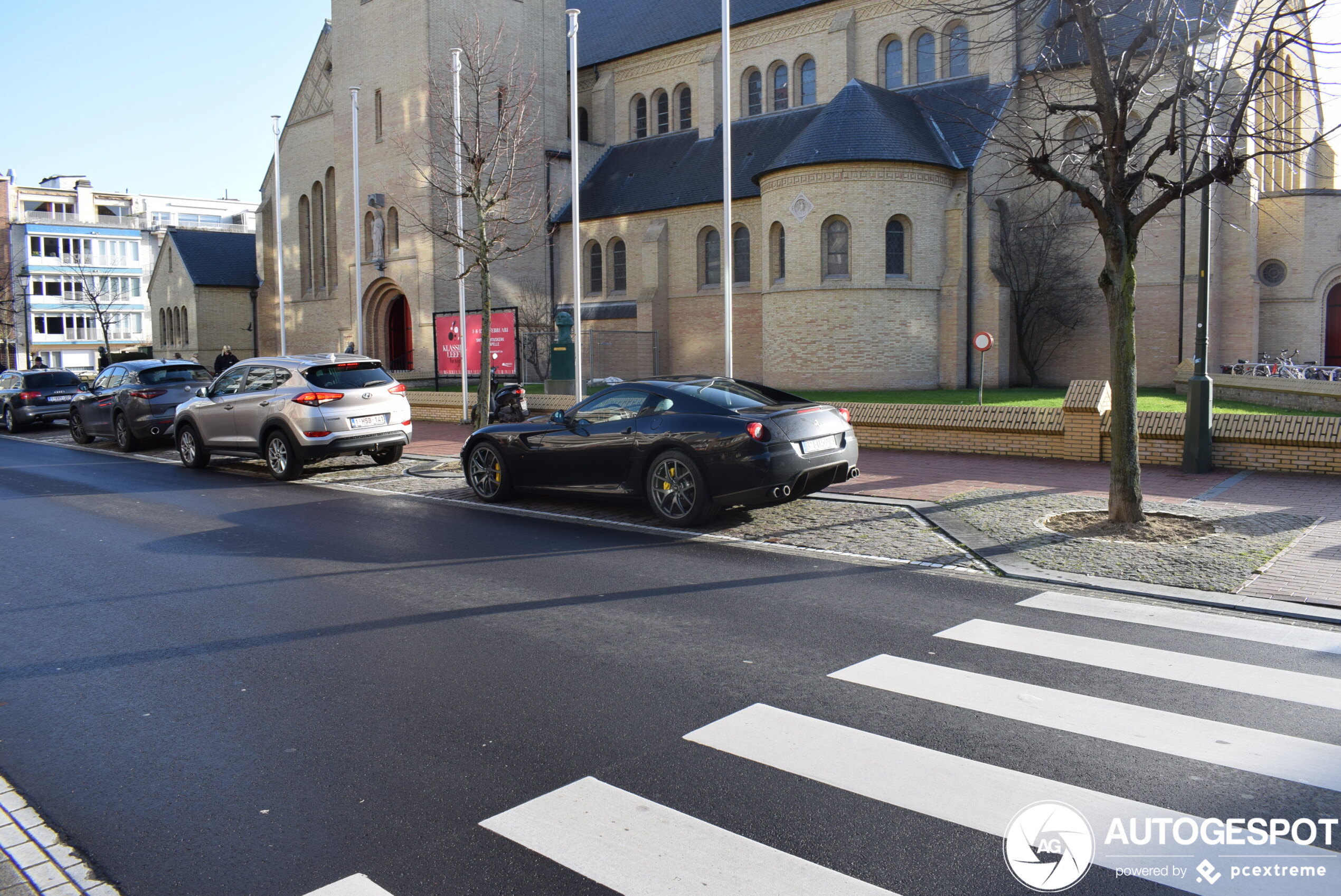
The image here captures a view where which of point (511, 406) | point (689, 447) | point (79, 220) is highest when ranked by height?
point (79, 220)

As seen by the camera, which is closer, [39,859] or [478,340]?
[39,859]

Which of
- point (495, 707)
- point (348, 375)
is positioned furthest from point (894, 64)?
point (495, 707)

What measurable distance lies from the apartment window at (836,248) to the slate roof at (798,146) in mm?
1829

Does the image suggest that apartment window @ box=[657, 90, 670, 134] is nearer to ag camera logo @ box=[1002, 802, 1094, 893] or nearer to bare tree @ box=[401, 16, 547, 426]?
bare tree @ box=[401, 16, 547, 426]

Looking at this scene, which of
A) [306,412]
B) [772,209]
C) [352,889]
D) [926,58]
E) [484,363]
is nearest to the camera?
[352,889]

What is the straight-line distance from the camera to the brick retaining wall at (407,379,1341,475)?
11930mm

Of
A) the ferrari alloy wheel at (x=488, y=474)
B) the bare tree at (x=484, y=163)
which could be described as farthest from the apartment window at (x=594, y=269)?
the ferrari alloy wheel at (x=488, y=474)

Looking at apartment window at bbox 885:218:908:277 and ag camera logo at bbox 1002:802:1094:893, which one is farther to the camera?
apartment window at bbox 885:218:908:277

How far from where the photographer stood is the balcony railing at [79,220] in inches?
3147

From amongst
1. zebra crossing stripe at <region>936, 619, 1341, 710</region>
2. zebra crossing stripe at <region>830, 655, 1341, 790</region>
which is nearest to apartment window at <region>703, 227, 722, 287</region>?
zebra crossing stripe at <region>936, 619, 1341, 710</region>

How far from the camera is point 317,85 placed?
39562mm

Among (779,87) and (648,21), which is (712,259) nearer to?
(779,87)

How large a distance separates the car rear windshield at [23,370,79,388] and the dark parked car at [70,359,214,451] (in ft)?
19.5

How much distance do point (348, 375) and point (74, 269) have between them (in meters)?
79.1
